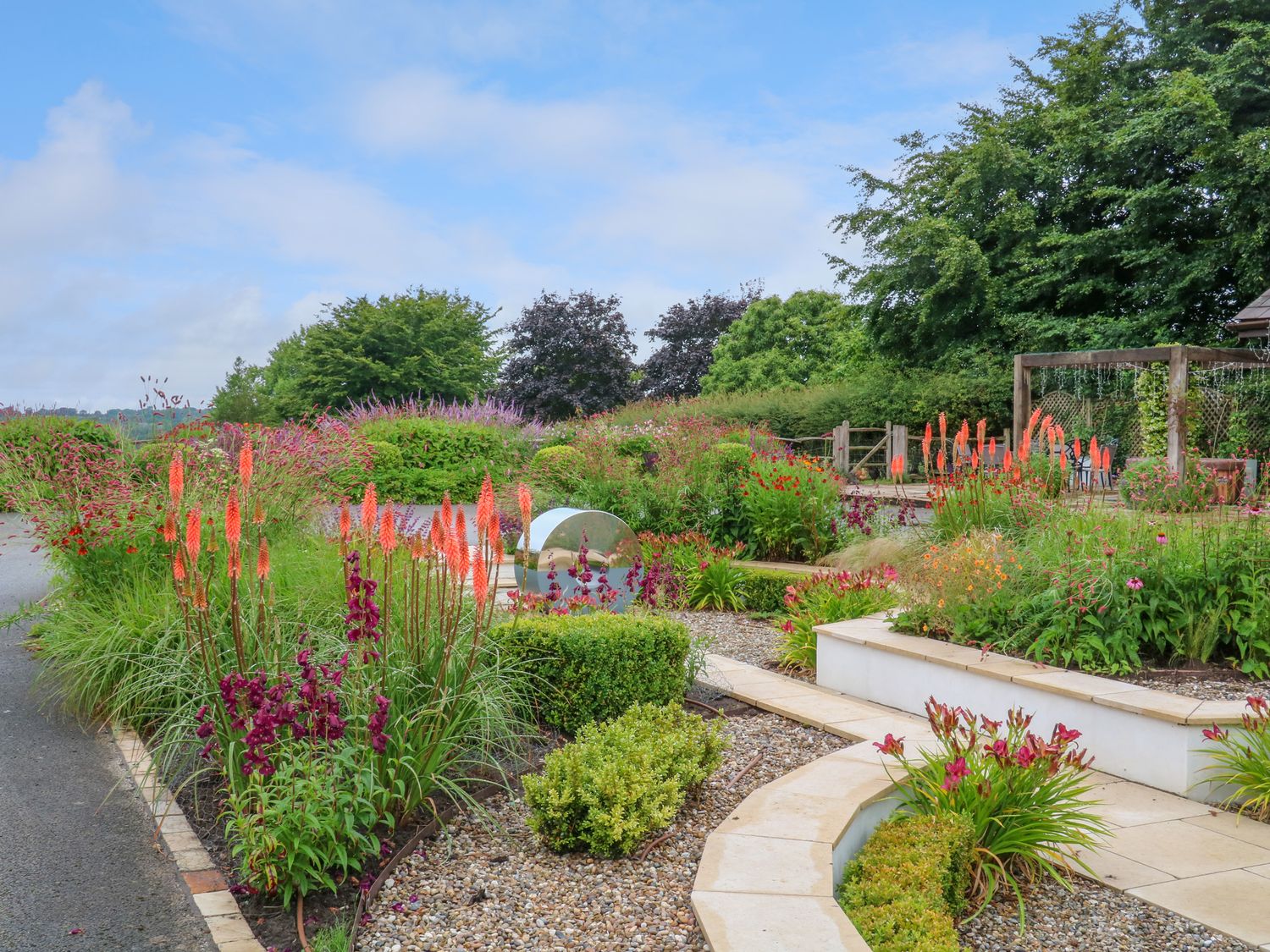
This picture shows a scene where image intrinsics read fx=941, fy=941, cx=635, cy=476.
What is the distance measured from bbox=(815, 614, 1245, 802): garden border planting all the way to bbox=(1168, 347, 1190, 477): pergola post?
10633mm

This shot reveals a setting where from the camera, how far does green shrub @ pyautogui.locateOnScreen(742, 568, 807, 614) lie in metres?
7.05

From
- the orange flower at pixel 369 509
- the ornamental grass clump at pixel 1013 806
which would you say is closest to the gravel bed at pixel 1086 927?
the ornamental grass clump at pixel 1013 806

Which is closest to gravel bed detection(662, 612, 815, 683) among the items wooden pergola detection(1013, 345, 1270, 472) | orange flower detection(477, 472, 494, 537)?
orange flower detection(477, 472, 494, 537)

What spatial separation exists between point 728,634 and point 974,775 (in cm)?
345

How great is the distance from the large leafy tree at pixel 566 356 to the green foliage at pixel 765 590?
2441cm

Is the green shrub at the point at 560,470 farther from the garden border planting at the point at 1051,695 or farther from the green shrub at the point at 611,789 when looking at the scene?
the green shrub at the point at 611,789

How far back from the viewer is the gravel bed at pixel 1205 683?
4.08 meters

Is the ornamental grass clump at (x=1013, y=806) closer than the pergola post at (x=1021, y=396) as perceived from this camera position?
Yes

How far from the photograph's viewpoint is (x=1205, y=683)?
4.23 m

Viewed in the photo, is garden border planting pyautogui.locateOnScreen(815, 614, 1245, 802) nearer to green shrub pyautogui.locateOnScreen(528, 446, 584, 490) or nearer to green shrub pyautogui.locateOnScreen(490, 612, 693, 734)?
green shrub pyautogui.locateOnScreen(490, 612, 693, 734)

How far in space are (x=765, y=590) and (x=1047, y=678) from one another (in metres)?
3.06

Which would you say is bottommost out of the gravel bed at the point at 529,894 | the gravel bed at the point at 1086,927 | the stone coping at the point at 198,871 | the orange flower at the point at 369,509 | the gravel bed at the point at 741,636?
the gravel bed at the point at 1086,927

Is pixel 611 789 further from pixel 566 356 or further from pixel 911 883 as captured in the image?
pixel 566 356

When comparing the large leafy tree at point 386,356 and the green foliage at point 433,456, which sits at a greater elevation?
the large leafy tree at point 386,356
